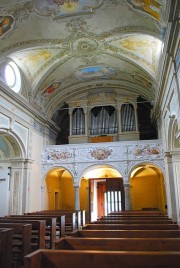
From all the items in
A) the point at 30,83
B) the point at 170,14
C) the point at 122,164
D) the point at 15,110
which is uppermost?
the point at 30,83

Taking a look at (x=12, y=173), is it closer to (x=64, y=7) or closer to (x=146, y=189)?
(x=64, y=7)

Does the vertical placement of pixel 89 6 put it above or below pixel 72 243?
above

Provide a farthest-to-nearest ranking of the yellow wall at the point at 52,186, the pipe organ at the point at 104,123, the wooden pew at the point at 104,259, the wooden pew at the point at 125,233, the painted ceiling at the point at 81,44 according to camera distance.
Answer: the pipe organ at the point at 104,123 → the yellow wall at the point at 52,186 → the painted ceiling at the point at 81,44 → the wooden pew at the point at 125,233 → the wooden pew at the point at 104,259

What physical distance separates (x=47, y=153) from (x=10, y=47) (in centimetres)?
621

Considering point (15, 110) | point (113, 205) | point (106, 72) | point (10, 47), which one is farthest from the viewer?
point (113, 205)

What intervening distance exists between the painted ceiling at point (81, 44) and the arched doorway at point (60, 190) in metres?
4.07

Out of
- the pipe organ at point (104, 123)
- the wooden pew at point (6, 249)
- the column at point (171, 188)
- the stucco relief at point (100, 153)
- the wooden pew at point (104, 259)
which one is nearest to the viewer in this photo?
the wooden pew at point (104, 259)

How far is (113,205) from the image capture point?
15367 mm

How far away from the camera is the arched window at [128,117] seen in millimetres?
14617

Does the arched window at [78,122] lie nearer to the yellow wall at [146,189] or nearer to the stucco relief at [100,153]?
the stucco relief at [100,153]

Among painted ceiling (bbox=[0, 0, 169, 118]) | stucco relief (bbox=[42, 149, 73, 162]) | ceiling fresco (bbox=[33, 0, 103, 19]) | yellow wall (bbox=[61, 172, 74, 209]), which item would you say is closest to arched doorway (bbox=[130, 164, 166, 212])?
yellow wall (bbox=[61, 172, 74, 209])

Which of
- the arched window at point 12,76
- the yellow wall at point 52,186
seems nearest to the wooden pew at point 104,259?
the arched window at point 12,76

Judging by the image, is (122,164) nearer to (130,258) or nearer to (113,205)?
(113,205)

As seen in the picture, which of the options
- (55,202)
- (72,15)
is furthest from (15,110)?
(55,202)
